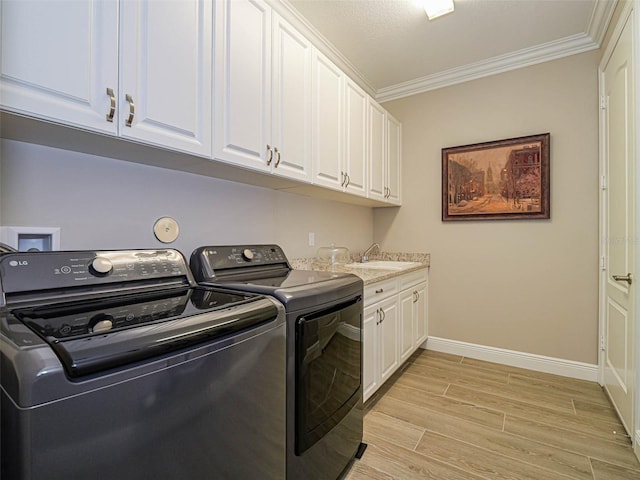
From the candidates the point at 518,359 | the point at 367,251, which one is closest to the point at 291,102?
the point at 367,251

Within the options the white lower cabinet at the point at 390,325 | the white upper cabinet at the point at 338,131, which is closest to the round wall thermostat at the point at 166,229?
the white upper cabinet at the point at 338,131

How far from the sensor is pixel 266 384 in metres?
1.01

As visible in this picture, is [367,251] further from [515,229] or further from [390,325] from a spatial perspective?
[515,229]

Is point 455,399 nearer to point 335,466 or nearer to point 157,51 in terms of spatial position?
point 335,466

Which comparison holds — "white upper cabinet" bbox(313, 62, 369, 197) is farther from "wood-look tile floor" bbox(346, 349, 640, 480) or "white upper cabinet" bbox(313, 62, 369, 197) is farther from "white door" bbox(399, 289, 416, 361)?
"wood-look tile floor" bbox(346, 349, 640, 480)

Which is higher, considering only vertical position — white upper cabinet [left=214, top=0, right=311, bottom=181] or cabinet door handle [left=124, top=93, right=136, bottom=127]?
white upper cabinet [left=214, top=0, right=311, bottom=181]

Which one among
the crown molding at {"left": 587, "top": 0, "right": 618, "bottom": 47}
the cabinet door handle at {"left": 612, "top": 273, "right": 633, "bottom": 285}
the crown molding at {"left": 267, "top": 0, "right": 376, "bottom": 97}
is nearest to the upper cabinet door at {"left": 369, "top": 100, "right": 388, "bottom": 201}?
the crown molding at {"left": 267, "top": 0, "right": 376, "bottom": 97}

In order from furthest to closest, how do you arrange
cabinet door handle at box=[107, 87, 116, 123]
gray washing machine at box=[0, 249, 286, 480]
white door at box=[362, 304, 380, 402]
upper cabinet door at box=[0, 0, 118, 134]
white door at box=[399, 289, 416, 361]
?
white door at box=[399, 289, 416, 361] → white door at box=[362, 304, 380, 402] → cabinet door handle at box=[107, 87, 116, 123] → upper cabinet door at box=[0, 0, 118, 134] → gray washing machine at box=[0, 249, 286, 480]

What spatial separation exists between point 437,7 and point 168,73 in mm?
1855

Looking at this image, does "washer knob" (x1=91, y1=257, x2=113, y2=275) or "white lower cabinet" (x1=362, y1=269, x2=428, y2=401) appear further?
"white lower cabinet" (x1=362, y1=269, x2=428, y2=401)

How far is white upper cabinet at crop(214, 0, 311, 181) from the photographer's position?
4.50 feet

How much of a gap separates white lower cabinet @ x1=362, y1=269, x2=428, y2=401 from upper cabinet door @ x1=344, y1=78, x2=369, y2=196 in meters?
0.80

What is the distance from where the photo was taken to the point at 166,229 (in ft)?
4.97

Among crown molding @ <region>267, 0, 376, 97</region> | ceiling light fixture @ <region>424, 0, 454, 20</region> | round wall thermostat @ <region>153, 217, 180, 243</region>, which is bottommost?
round wall thermostat @ <region>153, 217, 180, 243</region>
